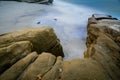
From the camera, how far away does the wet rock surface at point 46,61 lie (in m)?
2.74

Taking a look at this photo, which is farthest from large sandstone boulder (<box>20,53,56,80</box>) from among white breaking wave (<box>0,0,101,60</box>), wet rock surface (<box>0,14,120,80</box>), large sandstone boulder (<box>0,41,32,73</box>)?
white breaking wave (<box>0,0,101,60</box>)

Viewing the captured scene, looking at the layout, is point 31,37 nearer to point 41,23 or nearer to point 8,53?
point 8,53

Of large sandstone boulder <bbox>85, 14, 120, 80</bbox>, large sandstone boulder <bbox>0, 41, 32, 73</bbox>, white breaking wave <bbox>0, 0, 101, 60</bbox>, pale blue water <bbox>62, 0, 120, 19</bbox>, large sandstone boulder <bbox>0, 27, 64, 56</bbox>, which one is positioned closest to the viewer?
large sandstone boulder <bbox>0, 41, 32, 73</bbox>

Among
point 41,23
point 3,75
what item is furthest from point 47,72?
point 41,23

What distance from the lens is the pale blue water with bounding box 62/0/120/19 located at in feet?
33.8

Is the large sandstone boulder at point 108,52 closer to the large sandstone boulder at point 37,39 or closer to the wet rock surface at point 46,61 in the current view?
the wet rock surface at point 46,61

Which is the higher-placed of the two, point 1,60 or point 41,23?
point 1,60

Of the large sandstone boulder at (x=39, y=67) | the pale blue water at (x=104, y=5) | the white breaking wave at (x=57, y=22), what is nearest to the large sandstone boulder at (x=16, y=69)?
the large sandstone boulder at (x=39, y=67)

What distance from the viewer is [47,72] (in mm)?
2846

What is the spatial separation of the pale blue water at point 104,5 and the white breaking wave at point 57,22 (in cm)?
172

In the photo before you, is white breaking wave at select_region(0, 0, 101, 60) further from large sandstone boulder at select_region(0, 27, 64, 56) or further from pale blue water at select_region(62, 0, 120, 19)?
pale blue water at select_region(62, 0, 120, 19)

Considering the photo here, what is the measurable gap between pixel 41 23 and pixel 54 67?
178 inches

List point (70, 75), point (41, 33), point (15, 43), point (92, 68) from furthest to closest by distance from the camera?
1. point (41, 33)
2. point (15, 43)
3. point (92, 68)
4. point (70, 75)

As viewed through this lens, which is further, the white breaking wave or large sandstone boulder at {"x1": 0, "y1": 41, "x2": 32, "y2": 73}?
the white breaking wave
